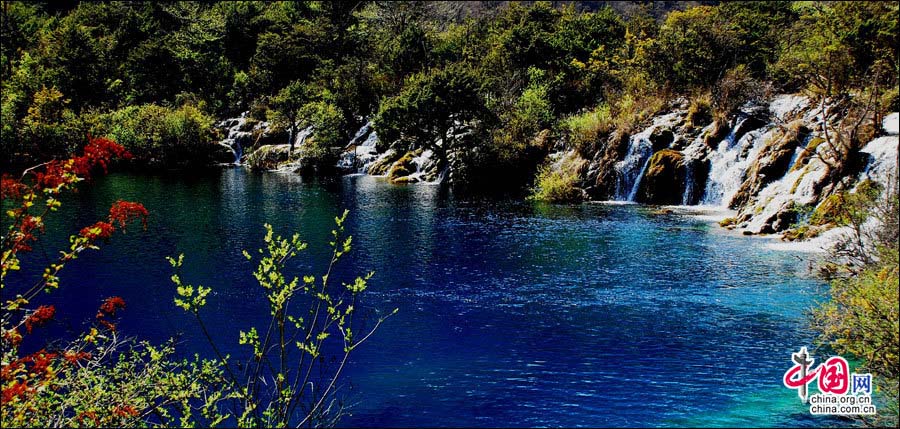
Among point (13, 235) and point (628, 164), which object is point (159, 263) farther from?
point (628, 164)

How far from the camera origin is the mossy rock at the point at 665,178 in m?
49.1

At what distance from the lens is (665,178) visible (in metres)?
49.6

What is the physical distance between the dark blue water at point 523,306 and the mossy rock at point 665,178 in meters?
5.43

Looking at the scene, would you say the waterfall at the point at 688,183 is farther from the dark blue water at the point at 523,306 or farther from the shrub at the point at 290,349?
the shrub at the point at 290,349

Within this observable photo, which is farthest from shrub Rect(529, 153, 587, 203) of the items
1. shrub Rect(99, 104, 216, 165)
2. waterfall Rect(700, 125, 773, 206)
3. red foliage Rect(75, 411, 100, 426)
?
shrub Rect(99, 104, 216, 165)

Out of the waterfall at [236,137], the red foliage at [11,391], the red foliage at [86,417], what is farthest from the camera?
the waterfall at [236,137]

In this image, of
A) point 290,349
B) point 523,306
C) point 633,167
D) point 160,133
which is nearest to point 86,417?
point 290,349

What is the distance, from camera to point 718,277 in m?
28.4

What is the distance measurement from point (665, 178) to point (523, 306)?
2855 cm

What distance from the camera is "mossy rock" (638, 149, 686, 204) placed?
49125 millimetres

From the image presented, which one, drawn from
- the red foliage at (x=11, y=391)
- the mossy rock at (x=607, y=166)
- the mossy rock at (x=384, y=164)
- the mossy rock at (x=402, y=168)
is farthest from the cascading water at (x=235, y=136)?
the red foliage at (x=11, y=391)

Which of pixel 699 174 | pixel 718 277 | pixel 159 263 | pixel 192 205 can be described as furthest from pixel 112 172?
pixel 718 277

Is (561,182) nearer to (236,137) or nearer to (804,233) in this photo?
(804,233)

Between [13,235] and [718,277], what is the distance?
85.1 ft
